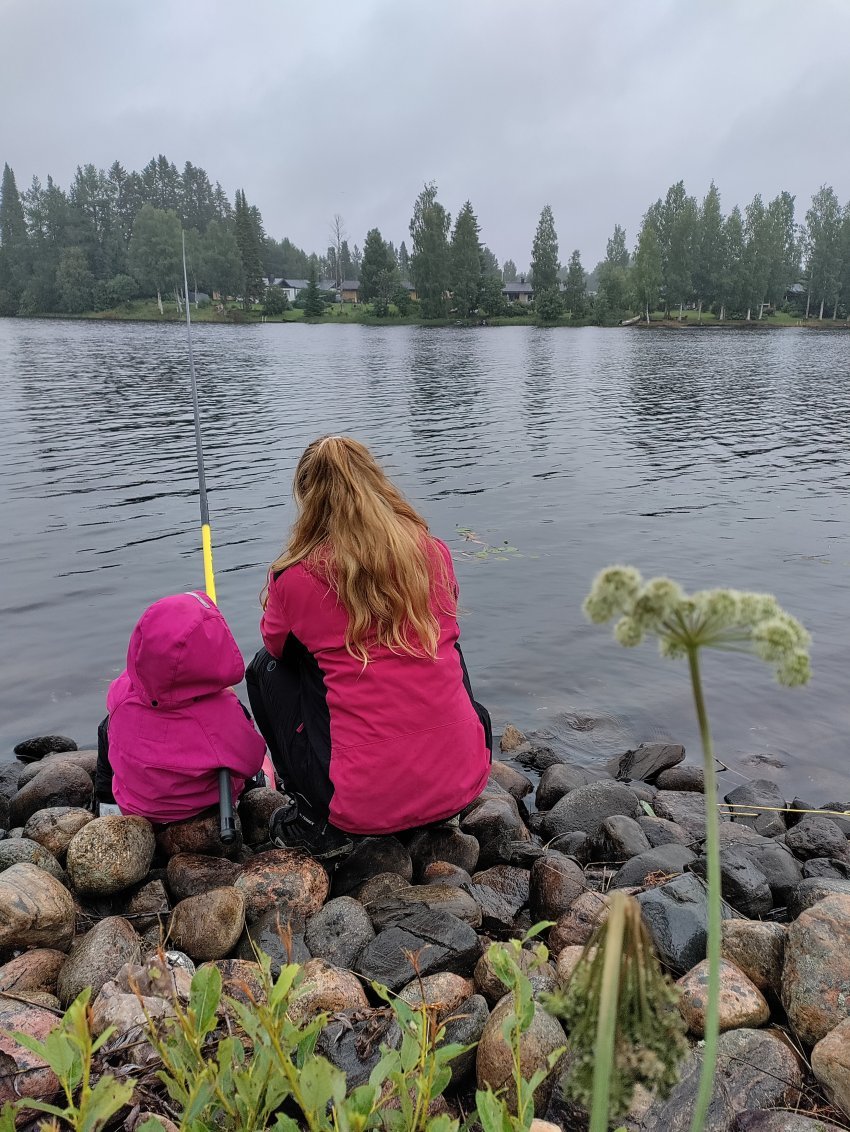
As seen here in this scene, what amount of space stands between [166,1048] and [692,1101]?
1.51m

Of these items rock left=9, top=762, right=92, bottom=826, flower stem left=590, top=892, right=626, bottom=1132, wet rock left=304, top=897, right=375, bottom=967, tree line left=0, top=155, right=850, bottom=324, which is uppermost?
tree line left=0, top=155, right=850, bottom=324

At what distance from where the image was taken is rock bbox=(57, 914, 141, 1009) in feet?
9.53

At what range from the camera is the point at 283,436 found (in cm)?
1884

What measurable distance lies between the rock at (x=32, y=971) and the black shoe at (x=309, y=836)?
1.10 meters

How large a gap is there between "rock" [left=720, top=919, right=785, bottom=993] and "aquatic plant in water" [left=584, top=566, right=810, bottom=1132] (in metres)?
2.51

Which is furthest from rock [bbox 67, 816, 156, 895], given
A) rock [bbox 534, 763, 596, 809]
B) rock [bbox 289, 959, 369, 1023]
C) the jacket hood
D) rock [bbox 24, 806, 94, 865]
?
rock [bbox 534, 763, 596, 809]

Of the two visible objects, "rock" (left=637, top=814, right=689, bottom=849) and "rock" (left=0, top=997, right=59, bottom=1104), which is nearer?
"rock" (left=0, top=997, right=59, bottom=1104)

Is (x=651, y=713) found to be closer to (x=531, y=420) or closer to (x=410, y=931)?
(x=410, y=931)

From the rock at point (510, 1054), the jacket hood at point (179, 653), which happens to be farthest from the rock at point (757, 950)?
the jacket hood at point (179, 653)

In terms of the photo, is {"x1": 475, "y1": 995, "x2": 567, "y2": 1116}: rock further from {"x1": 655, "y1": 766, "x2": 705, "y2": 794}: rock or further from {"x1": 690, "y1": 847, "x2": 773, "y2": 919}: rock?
{"x1": 655, "y1": 766, "x2": 705, "y2": 794}: rock

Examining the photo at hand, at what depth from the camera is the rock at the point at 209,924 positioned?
3213 millimetres

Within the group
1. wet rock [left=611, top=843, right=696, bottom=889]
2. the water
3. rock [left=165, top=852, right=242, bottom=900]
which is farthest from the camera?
the water

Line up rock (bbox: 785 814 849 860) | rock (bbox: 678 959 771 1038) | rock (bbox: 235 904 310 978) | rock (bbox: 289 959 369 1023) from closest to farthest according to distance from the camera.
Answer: rock (bbox: 678 959 771 1038)
rock (bbox: 289 959 369 1023)
rock (bbox: 235 904 310 978)
rock (bbox: 785 814 849 860)

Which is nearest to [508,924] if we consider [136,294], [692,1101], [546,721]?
[692,1101]
